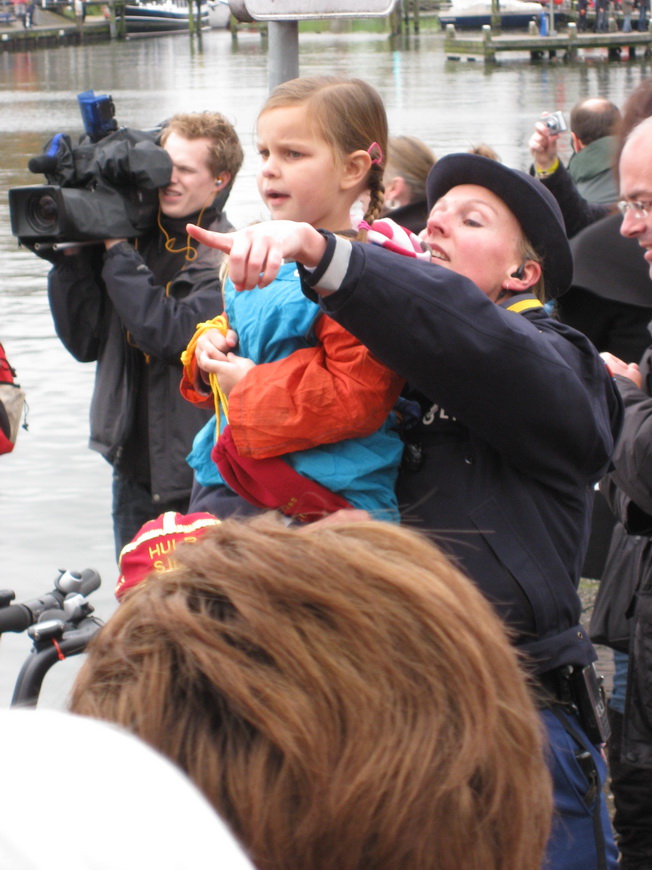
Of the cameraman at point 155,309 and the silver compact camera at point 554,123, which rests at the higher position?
the silver compact camera at point 554,123

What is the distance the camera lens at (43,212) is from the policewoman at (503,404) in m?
1.56

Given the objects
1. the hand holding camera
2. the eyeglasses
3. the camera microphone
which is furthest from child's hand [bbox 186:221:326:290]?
the hand holding camera

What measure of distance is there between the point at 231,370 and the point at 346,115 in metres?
0.55

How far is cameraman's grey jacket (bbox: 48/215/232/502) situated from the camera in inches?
138

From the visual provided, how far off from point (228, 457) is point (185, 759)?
114cm

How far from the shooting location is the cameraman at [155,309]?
3516 millimetres

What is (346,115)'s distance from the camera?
223cm

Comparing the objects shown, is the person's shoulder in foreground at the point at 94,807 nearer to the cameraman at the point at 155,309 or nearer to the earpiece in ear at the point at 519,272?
the earpiece in ear at the point at 519,272

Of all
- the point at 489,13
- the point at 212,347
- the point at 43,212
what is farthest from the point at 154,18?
the point at 212,347

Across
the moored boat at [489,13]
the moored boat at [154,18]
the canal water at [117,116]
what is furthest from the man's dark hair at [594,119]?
the moored boat at [154,18]

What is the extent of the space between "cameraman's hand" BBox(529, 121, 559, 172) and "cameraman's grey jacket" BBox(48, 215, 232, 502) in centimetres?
128

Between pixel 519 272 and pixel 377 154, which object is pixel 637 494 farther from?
pixel 377 154

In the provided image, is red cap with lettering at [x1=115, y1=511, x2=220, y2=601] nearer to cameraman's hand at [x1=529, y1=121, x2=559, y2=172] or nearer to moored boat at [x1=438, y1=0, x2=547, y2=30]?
cameraman's hand at [x1=529, y1=121, x2=559, y2=172]

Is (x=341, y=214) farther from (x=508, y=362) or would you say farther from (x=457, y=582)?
(x=457, y=582)
